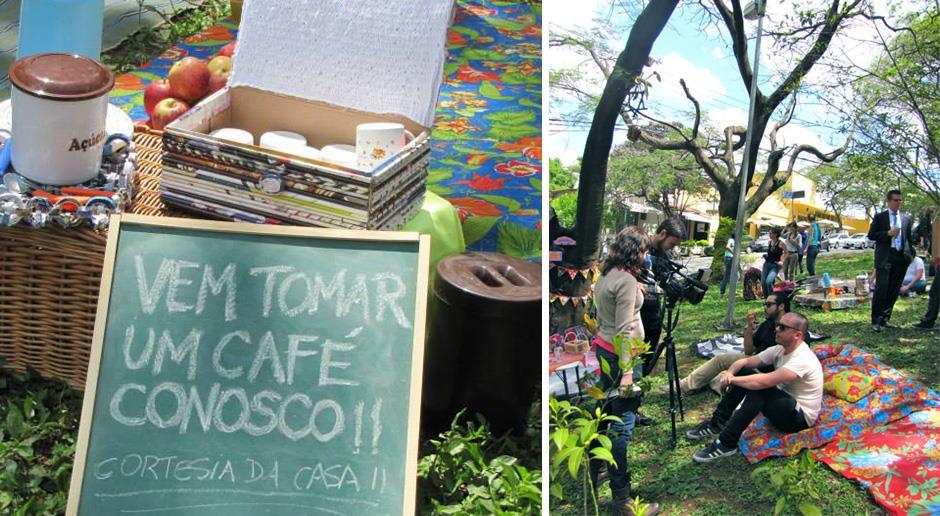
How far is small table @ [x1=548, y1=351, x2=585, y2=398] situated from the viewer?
2.25m

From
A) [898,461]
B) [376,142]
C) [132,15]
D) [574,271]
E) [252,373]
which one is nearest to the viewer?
[252,373]

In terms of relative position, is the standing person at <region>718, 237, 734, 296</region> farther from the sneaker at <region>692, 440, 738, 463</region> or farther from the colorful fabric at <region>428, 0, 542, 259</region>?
the colorful fabric at <region>428, 0, 542, 259</region>

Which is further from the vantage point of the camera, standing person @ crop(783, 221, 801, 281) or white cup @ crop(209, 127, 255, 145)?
white cup @ crop(209, 127, 255, 145)

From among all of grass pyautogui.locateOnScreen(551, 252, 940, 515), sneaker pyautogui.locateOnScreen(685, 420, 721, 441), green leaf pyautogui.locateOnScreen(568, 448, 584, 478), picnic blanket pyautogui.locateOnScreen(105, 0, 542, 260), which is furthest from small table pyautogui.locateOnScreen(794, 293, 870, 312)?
picnic blanket pyautogui.locateOnScreen(105, 0, 542, 260)

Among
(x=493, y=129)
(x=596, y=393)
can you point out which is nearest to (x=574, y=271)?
(x=596, y=393)

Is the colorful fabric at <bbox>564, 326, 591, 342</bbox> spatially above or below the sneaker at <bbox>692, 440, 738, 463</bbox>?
above

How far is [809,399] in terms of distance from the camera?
204cm

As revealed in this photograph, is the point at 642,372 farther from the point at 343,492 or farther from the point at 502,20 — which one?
the point at 502,20

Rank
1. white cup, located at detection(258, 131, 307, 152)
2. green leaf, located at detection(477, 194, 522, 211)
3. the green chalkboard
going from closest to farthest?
1. the green chalkboard
2. white cup, located at detection(258, 131, 307, 152)
3. green leaf, located at detection(477, 194, 522, 211)

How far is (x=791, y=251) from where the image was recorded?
2.15 metres

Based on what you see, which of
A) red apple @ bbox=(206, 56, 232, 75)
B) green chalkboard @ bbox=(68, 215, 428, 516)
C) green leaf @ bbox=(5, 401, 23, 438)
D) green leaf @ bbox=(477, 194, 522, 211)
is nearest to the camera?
green chalkboard @ bbox=(68, 215, 428, 516)

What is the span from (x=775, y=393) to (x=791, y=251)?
35 cm

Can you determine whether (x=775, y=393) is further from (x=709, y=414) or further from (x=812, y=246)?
(x=812, y=246)

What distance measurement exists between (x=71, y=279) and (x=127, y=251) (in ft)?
1.82
